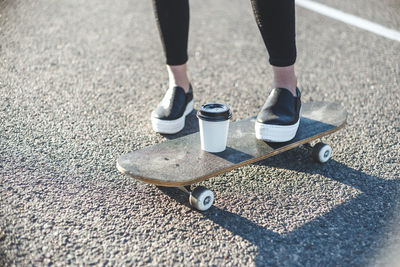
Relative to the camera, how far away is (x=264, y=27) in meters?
2.10

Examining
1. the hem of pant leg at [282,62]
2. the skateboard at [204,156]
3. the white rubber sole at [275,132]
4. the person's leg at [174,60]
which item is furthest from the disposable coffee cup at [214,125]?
the person's leg at [174,60]

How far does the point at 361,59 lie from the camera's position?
3.68 m

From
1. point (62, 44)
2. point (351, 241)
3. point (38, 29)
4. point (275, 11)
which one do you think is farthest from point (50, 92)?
point (351, 241)

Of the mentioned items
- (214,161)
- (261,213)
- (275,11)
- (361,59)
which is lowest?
(361,59)

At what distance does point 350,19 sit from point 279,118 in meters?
2.79

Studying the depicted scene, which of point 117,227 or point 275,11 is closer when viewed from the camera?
point 117,227

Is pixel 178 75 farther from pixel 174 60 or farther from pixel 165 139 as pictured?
pixel 165 139

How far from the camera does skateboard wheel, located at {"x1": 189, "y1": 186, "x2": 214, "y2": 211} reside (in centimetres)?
190

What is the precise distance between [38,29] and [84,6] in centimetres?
79

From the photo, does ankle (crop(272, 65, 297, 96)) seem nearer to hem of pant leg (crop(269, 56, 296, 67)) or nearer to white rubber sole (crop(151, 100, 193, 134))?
hem of pant leg (crop(269, 56, 296, 67))

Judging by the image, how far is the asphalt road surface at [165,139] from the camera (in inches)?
69.2

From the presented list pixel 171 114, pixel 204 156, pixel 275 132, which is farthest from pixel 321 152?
pixel 171 114

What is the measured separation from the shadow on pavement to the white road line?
2.36 m

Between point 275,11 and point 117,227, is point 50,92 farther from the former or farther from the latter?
point 275,11
